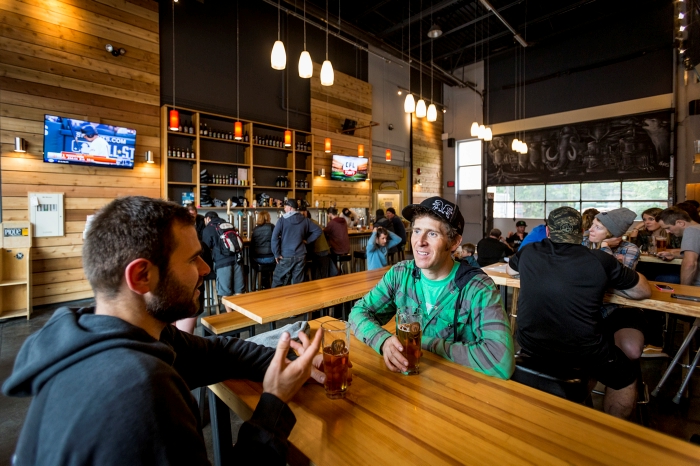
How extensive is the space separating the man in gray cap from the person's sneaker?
184 centimetres

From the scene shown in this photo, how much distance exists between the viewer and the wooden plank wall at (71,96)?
505 cm

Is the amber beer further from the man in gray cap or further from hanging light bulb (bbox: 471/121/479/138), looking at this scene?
hanging light bulb (bbox: 471/121/479/138)

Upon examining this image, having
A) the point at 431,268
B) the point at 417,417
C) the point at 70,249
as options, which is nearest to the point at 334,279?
the point at 431,268

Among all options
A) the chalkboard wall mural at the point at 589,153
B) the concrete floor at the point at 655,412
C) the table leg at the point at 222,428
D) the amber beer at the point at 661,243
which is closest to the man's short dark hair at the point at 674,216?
the amber beer at the point at 661,243

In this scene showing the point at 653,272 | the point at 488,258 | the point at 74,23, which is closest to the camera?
the point at 653,272

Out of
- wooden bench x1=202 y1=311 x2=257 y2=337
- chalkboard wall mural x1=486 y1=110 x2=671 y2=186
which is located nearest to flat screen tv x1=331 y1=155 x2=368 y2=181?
chalkboard wall mural x1=486 y1=110 x2=671 y2=186

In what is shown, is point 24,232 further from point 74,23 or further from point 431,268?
point 431,268

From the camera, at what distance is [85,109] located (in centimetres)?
563

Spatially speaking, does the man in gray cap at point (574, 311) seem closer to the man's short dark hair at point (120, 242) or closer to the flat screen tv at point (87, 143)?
the man's short dark hair at point (120, 242)

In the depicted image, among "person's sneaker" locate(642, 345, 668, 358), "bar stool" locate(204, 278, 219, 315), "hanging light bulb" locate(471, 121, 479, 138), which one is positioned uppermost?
"hanging light bulb" locate(471, 121, 479, 138)

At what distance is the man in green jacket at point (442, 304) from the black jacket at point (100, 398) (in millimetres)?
808

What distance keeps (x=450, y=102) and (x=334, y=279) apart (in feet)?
40.0

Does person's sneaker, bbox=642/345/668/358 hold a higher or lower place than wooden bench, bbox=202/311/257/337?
lower

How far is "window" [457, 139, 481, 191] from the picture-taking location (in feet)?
42.9
